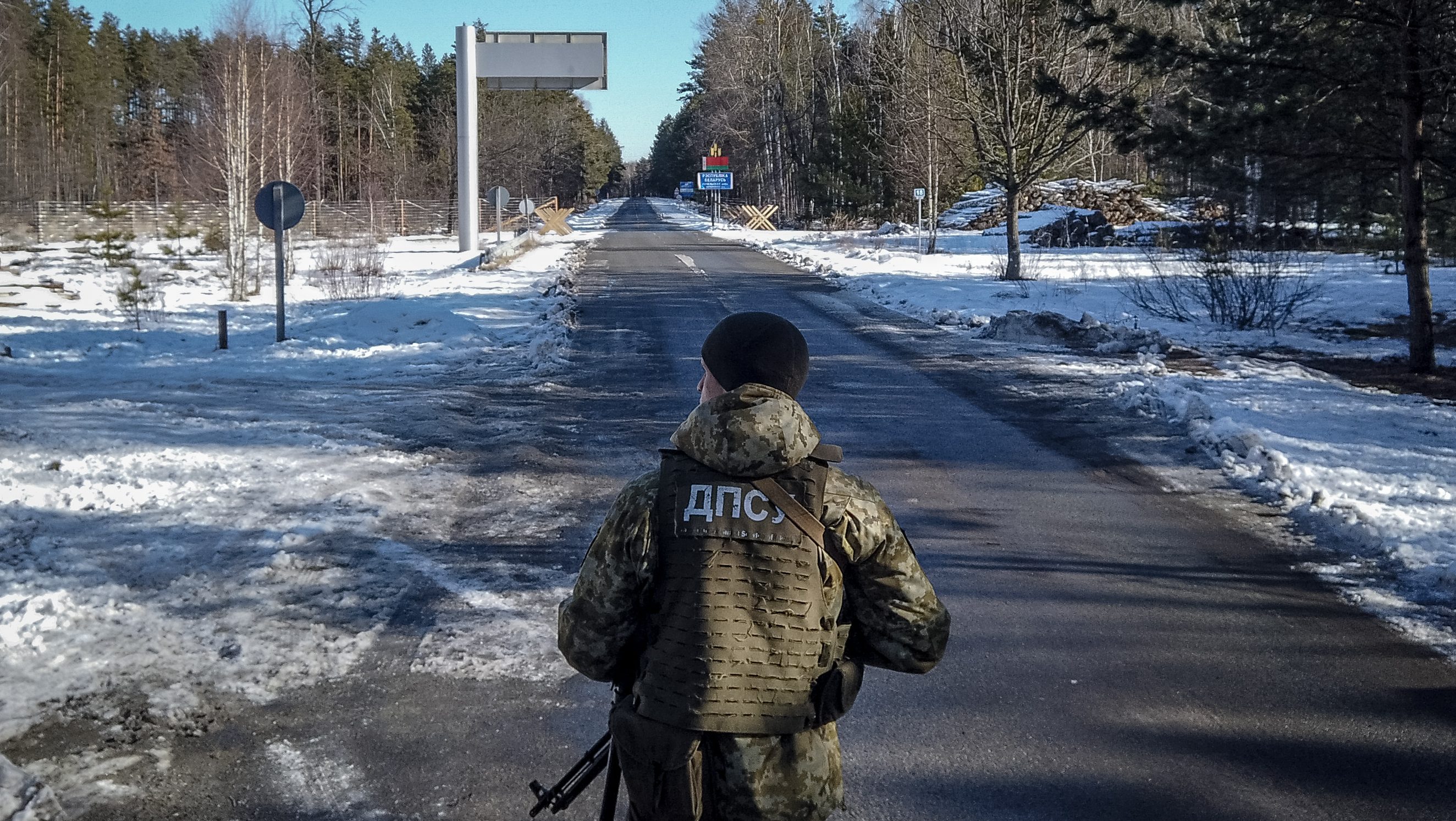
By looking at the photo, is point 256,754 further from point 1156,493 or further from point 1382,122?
point 1382,122

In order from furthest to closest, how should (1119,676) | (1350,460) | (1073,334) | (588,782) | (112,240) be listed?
(112,240) → (1073,334) → (1350,460) → (1119,676) → (588,782)

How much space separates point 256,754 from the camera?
13.5ft

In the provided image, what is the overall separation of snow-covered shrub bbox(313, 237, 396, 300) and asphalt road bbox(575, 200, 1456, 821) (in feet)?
48.6

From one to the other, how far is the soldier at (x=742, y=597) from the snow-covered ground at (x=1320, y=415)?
4.13 meters

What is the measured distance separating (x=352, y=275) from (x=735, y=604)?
22.5m

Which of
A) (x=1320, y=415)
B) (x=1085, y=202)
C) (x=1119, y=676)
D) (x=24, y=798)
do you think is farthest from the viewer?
(x=1085, y=202)

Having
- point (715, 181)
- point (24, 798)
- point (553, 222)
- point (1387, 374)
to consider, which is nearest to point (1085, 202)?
point (715, 181)

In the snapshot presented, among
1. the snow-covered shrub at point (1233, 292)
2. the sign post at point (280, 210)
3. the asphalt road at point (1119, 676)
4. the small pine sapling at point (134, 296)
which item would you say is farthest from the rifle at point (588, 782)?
the small pine sapling at point (134, 296)

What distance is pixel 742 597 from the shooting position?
226 centimetres

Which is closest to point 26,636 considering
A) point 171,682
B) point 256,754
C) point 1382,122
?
point 171,682

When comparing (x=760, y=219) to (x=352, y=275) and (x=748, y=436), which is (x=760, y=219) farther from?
(x=748, y=436)

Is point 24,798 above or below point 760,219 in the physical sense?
below

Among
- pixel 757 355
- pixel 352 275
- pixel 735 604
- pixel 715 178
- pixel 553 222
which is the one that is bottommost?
pixel 735 604

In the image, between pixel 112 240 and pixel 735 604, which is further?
pixel 112 240
